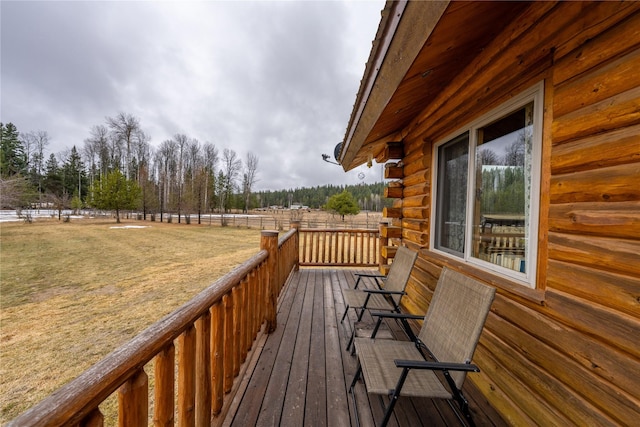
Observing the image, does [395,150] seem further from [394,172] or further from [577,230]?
[577,230]

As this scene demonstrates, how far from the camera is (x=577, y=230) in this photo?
1.27 metres

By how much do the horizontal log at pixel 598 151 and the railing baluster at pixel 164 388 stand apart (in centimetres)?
197

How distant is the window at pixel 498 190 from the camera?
168 cm

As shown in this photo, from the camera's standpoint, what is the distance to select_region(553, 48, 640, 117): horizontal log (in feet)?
3.50

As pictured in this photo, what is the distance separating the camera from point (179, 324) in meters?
1.11

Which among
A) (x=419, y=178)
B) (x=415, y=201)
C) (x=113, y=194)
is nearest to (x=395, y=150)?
(x=419, y=178)

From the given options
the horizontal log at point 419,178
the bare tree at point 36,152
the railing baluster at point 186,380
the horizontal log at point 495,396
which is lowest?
the horizontal log at point 495,396

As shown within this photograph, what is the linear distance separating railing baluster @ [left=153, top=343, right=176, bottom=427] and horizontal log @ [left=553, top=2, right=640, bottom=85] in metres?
2.20

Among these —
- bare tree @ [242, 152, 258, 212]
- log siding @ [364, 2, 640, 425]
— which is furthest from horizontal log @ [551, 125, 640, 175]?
bare tree @ [242, 152, 258, 212]

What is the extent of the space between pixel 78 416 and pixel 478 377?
95.6 inches

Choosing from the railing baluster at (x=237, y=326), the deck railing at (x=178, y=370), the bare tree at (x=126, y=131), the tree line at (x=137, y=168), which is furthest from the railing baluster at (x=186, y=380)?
the bare tree at (x=126, y=131)

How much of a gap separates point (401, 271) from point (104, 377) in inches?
103

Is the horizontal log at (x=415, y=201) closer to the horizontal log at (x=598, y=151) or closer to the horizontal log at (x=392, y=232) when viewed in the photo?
the horizontal log at (x=392, y=232)

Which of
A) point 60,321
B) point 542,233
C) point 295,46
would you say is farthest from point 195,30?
point 542,233
